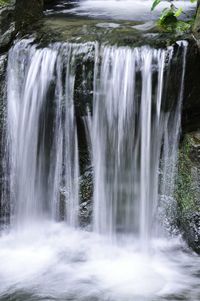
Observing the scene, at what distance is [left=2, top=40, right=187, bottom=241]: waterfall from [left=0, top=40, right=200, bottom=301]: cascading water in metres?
0.01

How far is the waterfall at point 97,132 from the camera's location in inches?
215

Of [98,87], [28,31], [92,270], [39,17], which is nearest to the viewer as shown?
[92,270]

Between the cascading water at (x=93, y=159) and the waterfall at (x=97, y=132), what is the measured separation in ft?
0.04

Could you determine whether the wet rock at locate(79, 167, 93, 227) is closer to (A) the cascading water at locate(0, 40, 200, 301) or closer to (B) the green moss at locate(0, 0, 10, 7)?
(A) the cascading water at locate(0, 40, 200, 301)

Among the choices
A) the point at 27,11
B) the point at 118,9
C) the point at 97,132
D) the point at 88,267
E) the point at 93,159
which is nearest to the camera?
the point at 88,267

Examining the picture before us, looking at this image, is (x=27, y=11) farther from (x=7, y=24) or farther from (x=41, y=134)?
(x=41, y=134)

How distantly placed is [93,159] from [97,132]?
35cm

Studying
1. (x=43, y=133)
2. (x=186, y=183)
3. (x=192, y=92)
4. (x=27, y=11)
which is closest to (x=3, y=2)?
(x=27, y=11)

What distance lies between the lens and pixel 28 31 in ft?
20.5

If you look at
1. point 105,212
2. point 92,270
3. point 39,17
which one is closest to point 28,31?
point 39,17

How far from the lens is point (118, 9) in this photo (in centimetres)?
795

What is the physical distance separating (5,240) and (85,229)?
0.97 m

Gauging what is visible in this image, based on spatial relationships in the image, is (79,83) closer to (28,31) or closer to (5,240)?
(28,31)

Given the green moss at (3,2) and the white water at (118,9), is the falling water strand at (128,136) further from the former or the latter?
the white water at (118,9)
